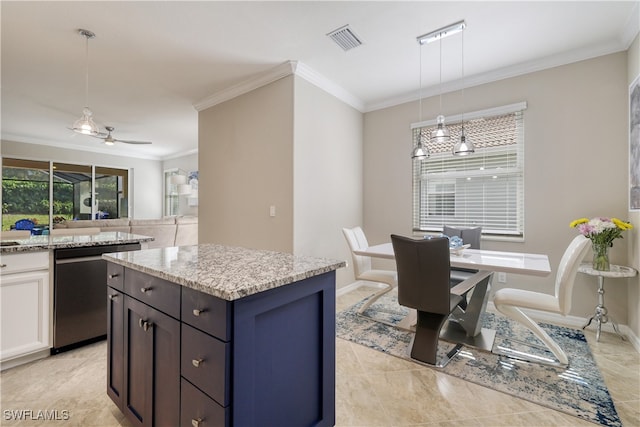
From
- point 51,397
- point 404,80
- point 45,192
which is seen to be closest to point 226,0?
point 404,80

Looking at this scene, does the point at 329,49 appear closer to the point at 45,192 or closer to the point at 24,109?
the point at 24,109

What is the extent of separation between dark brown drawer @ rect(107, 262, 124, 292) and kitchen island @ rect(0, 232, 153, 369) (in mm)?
944

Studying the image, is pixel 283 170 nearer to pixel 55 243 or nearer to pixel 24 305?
pixel 55 243

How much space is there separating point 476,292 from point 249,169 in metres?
2.78

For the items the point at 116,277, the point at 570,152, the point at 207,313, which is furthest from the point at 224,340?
the point at 570,152

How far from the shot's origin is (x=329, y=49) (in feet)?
9.51

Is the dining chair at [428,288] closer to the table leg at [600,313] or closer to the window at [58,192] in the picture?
the table leg at [600,313]

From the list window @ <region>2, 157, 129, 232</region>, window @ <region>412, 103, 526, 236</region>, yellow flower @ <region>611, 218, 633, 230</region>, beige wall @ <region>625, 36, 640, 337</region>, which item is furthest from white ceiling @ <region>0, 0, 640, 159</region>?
window @ <region>2, 157, 129, 232</region>

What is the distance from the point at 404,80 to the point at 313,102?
3.83 feet

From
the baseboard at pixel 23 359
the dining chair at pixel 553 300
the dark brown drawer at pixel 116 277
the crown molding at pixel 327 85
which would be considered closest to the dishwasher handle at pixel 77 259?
the baseboard at pixel 23 359

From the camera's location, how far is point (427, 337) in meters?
2.23

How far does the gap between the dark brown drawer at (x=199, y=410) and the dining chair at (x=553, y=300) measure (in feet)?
7.01

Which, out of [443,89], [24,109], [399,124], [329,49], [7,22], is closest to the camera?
[7,22]

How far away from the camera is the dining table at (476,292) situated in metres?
2.24
